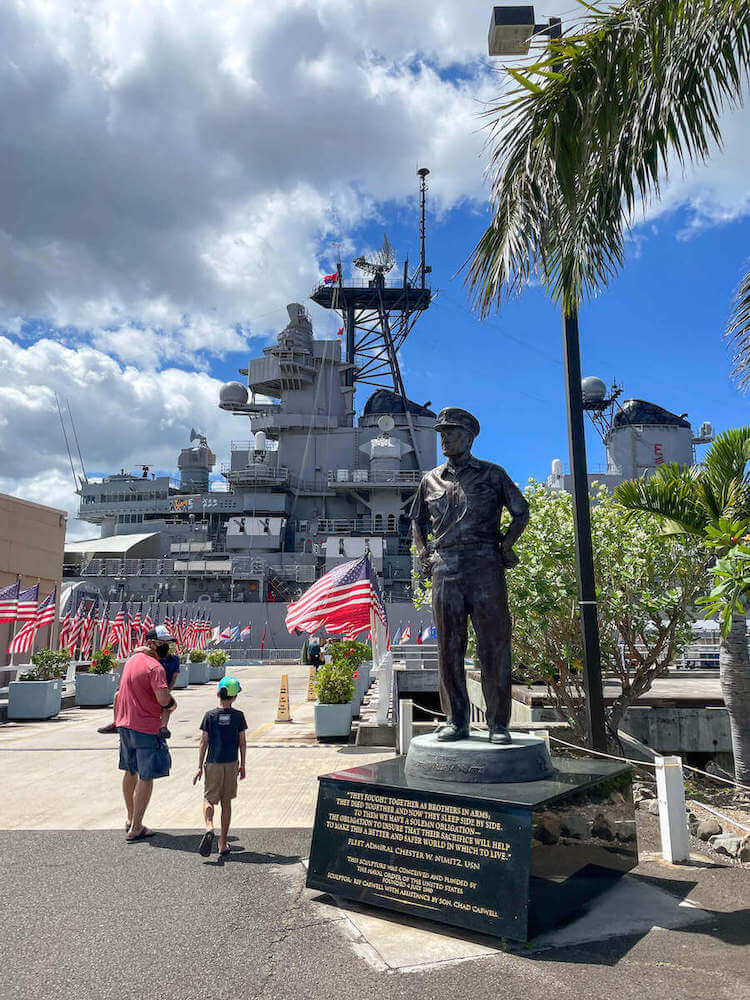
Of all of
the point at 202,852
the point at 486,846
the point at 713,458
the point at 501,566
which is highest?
the point at 713,458

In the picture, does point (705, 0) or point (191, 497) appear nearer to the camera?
point (705, 0)

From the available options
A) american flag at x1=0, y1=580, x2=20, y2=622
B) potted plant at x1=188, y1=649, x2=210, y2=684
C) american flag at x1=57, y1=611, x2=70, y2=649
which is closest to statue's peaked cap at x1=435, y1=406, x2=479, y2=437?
american flag at x1=0, y1=580, x2=20, y2=622

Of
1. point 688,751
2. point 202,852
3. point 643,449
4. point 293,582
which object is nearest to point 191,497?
point 293,582

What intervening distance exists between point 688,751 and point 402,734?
6.22 m

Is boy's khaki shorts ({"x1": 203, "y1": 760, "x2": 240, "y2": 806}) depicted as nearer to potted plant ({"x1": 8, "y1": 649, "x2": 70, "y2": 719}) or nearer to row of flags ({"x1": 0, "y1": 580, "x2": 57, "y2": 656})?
potted plant ({"x1": 8, "y1": 649, "x2": 70, "y2": 719})

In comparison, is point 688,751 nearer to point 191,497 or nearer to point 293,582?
point 293,582

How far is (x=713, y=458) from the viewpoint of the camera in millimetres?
9078

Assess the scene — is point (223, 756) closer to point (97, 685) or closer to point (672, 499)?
point (672, 499)

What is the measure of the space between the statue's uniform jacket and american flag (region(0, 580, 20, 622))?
1419 centimetres

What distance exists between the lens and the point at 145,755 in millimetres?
6461

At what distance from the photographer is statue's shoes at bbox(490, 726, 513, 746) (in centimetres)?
552

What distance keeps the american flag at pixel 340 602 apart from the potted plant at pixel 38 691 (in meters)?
5.81

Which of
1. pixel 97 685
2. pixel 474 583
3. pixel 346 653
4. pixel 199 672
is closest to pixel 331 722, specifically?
pixel 346 653

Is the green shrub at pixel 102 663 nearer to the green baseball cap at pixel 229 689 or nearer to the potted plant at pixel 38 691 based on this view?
the potted plant at pixel 38 691
